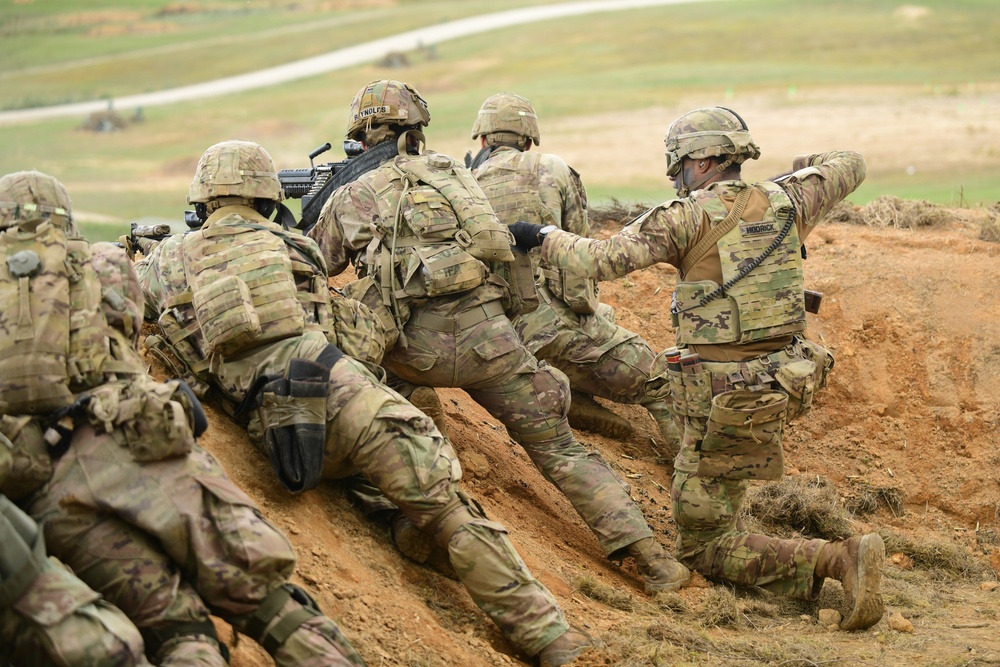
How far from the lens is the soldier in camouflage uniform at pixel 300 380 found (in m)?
5.39

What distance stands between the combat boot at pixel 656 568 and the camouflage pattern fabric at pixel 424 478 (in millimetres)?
1395

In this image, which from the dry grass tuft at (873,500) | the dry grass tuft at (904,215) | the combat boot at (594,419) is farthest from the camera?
the dry grass tuft at (904,215)

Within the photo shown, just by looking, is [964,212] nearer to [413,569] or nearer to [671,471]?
[671,471]

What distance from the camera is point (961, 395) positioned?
9680mm

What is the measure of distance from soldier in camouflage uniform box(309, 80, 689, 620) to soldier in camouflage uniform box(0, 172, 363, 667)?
220 centimetres

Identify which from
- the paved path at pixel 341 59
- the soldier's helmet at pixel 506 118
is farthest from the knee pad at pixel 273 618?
the paved path at pixel 341 59

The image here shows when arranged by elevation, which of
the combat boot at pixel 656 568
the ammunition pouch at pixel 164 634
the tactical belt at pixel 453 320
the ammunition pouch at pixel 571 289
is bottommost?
the combat boot at pixel 656 568

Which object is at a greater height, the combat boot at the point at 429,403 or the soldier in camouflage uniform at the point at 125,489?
the soldier in camouflage uniform at the point at 125,489

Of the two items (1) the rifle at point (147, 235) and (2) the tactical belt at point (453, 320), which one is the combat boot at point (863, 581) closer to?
(2) the tactical belt at point (453, 320)

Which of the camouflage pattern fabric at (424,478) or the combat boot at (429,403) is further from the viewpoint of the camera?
the combat boot at (429,403)

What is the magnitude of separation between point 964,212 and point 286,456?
8.75 meters

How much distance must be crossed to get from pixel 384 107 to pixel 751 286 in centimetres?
234

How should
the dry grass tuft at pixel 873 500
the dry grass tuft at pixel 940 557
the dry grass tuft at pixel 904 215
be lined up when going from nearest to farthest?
the dry grass tuft at pixel 940 557 → the dry grass tuft at pixel 873 500 → the dry grass tuft at pixel 904 215

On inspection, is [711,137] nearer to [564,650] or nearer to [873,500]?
[564,650]
